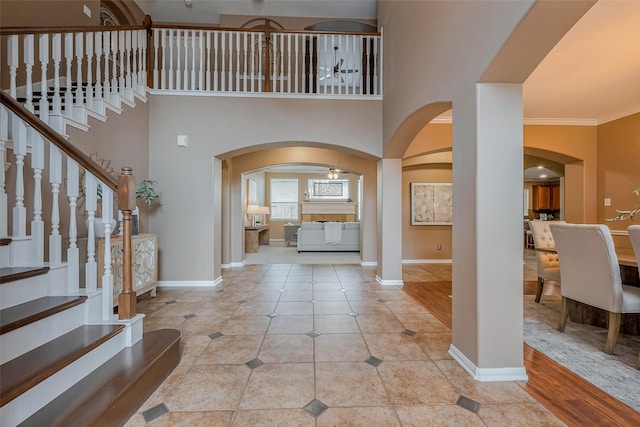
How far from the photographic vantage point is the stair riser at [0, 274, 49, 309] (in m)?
1.50

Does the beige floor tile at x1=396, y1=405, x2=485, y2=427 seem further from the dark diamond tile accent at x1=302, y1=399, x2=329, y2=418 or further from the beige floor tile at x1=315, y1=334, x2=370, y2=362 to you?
the beige floor tile at x1=315, y1=334, x2=370, y2=362

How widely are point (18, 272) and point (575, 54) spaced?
4.87 meters

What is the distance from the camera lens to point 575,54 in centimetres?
270

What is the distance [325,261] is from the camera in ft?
20.5

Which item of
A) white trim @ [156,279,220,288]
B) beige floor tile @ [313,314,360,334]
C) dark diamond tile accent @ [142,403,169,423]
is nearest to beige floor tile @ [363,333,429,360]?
beige floor tile @ [313,314,360,334]

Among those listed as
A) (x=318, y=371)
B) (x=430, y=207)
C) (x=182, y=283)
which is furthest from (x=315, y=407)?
(x=430, y=207)

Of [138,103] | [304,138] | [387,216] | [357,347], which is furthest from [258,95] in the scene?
[357,347]

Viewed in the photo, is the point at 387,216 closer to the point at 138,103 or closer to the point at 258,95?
the point at 258,95

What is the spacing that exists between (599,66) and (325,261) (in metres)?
5.17

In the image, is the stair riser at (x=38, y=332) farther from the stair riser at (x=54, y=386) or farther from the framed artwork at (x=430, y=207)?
the framed artwork at (x=430, y=207)

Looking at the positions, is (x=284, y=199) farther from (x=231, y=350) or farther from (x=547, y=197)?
(x=547, y=197)

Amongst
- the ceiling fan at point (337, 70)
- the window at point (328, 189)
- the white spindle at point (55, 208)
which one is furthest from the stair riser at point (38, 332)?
the window at point (328, 189)

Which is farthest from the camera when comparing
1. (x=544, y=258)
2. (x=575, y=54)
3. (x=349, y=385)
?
(x=544, y=258)

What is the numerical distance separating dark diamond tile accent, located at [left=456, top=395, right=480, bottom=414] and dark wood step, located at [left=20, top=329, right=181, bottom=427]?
1858 millimetres
